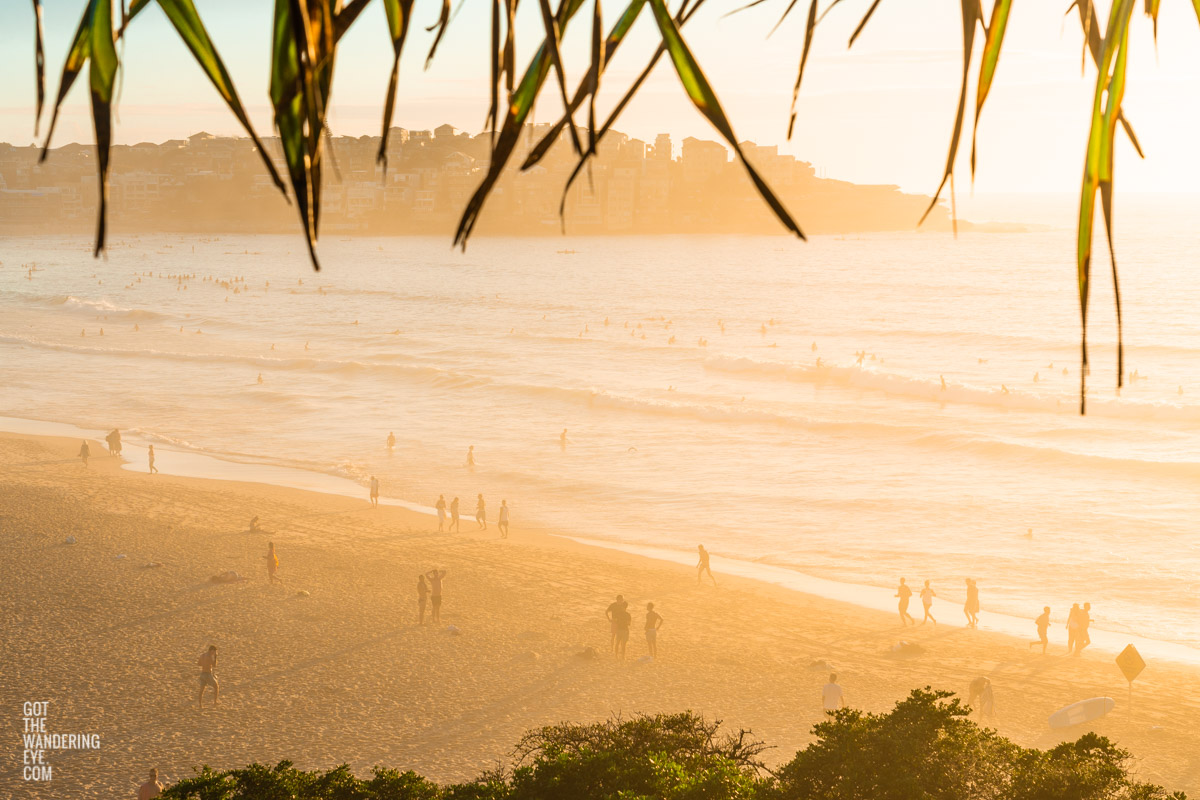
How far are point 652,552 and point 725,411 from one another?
15.9 m

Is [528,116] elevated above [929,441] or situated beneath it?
elevated above

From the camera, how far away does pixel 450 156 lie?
628 feet

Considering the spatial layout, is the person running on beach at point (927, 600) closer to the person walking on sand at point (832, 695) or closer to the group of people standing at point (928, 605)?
the group of people standing at point (928, 605)

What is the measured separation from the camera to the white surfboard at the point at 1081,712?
583 inches

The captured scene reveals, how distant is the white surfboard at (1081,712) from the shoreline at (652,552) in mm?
2819

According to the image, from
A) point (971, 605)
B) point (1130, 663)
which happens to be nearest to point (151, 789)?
point (1130, 663)

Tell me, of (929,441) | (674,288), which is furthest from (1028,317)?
(929,441)

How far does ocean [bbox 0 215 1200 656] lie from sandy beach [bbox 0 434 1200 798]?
293 centimetres

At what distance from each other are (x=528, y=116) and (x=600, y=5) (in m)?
0.13

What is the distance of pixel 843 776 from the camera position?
7398 millimetres

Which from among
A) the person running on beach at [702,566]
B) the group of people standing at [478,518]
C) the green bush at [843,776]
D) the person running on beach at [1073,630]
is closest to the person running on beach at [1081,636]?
the person running on beach at [1073,630]

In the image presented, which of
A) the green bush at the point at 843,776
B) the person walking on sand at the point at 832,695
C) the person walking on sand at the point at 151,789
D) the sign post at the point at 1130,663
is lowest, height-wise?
the person walking on sand at the point at 151,789

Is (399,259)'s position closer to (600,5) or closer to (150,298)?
(150,298)

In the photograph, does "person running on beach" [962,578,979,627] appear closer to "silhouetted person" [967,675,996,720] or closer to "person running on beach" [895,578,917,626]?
"person running on beach" [895,578,917,626]
